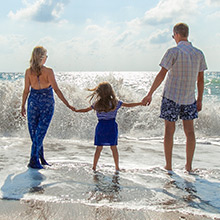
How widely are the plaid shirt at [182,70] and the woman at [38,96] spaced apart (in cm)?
154

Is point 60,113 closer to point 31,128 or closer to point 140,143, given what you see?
point 140,143

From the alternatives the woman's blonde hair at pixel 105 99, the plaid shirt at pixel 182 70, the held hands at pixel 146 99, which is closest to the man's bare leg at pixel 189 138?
the plaid shirt at pixel 182 70

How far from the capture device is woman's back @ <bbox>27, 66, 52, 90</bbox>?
4.14 meters

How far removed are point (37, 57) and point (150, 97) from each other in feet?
5.27

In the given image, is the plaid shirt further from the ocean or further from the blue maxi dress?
the blue maxi dress

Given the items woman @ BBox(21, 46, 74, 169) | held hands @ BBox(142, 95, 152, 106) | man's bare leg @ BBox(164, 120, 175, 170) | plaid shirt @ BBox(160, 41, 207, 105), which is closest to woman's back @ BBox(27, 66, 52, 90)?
woman @ BBox(21, 46, 74, 169)

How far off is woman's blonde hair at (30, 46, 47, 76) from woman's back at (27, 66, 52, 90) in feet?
0.21

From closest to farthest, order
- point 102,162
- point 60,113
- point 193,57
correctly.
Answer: point 193,57 < point 102,162 < point 60,113

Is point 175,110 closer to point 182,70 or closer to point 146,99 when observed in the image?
point 146,99

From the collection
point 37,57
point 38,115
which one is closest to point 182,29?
point 37,57

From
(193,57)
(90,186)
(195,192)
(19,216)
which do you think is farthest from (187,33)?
(19,216)

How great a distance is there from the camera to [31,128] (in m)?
4.36

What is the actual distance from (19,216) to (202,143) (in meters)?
5.08

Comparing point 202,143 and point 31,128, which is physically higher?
point 31,128
